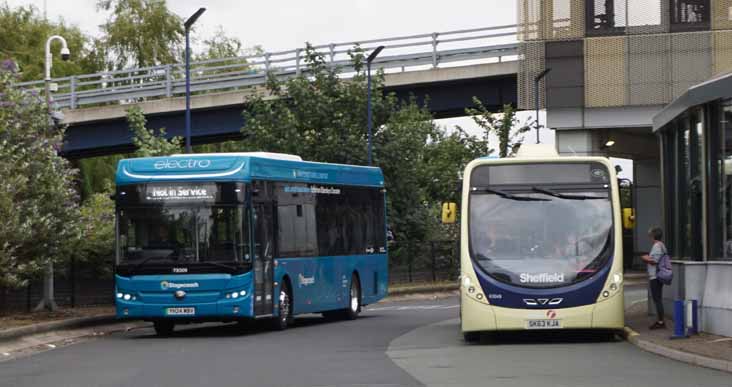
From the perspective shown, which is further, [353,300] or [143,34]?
[143,34]

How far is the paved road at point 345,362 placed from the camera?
16.1 meters

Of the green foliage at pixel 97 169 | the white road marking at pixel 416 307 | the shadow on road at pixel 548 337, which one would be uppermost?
the green foliage at pixel 97 169

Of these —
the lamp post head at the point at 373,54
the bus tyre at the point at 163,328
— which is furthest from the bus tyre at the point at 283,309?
the lamp post head at the point at 373,54

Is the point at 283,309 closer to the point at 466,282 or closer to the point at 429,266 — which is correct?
the point at 466,282

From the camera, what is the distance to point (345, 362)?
19000 mm

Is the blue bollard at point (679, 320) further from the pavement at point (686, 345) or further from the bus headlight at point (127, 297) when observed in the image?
the bus headlight at point (127, 297)

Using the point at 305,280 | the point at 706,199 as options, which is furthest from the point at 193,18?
the point at 706,199

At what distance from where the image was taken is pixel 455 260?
5475cm

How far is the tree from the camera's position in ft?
229

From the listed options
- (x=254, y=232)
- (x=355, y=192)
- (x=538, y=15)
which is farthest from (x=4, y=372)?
(x=538, y=15)

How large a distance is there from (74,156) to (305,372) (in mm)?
45139

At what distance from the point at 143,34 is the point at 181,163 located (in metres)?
45.5

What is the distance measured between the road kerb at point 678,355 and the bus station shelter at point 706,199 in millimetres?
1071

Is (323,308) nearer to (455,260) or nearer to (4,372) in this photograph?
(4,372)
